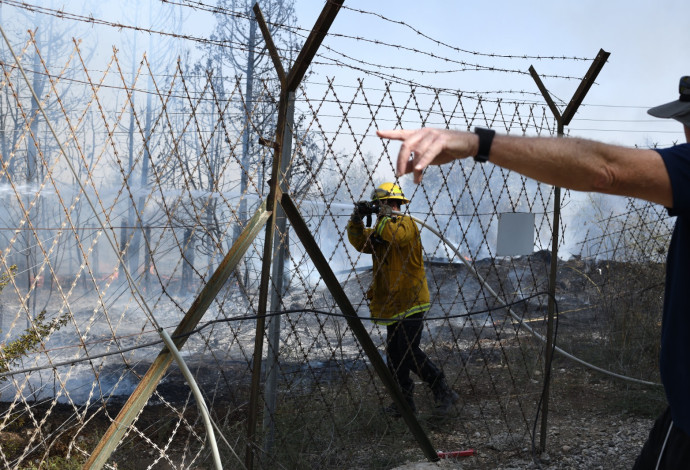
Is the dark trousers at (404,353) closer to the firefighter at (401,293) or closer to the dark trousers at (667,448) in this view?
the firefighter at (401,293)

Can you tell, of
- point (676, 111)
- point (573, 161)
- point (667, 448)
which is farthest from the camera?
point (667, 448)

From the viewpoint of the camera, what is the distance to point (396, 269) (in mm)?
5582

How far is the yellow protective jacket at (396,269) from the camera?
5219 millimetres

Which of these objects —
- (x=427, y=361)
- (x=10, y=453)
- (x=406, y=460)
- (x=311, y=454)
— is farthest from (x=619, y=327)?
(x=10, y=453)

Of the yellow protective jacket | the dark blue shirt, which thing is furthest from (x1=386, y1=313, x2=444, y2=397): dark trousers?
the dark blue shirt

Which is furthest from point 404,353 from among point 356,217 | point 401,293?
point 356,217

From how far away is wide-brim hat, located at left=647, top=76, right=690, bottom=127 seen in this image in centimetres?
183

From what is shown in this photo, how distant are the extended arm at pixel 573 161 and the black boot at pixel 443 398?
4424 millimetres

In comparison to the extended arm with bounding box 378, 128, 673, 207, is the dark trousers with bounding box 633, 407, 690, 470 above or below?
below

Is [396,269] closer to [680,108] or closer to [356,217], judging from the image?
[356,217]

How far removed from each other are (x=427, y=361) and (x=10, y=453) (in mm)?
3385

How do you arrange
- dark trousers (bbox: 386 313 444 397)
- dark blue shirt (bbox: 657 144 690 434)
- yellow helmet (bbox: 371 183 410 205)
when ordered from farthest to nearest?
dark trousers (bbox: 386 313 444 397)
yellow helmet (bbox: 371 183 410 205)
dark blue shirt (bbox: 657 144 690 434)

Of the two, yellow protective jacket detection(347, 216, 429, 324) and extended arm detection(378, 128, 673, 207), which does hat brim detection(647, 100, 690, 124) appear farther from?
yellow protective jacket detection(347, 216, 429, 324)

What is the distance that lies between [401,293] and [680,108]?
3.80 m
